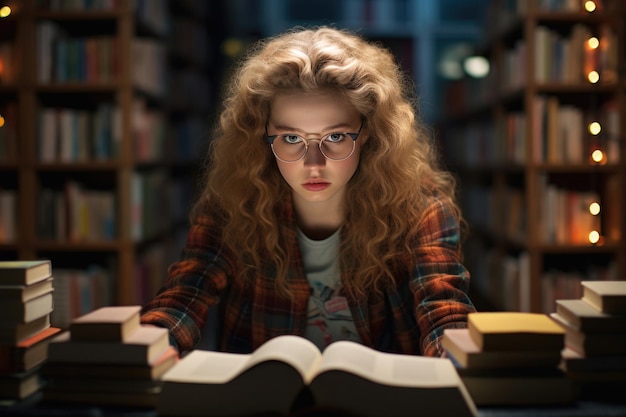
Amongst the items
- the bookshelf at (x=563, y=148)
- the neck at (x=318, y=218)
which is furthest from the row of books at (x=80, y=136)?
the neck at (x=318, y=218)

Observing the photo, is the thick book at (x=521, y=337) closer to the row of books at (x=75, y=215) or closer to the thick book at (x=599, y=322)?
the thick book at (x=599, y=322)

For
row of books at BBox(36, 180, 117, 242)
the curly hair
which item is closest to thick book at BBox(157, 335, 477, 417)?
the curly hair

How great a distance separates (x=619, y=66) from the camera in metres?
3.06

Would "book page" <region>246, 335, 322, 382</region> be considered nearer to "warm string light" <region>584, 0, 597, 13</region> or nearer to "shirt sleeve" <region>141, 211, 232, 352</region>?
"shirt sleeve" <region>141, 211, 232, 352</region>

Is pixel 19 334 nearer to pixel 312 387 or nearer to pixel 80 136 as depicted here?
pixel 312 387

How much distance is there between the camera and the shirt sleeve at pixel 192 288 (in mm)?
1455

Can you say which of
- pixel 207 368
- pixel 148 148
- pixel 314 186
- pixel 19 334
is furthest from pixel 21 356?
pixel 148 148

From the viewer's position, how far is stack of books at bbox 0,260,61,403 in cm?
109

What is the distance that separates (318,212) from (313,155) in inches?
9.2

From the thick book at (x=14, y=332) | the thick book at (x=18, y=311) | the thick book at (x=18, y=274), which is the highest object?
the thick book at (x=18, y=274)

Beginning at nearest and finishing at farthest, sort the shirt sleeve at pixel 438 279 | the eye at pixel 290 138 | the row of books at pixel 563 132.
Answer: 1. the shirt sleeve at pixel 438 279
2. the eye at pixel 290 138
3. the row of books at pixel 563 132

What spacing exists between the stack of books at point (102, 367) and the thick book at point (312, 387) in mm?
47

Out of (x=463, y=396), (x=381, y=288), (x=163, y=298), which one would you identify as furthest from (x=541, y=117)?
(x=463, y=396)

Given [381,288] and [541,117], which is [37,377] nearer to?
[381,288]
